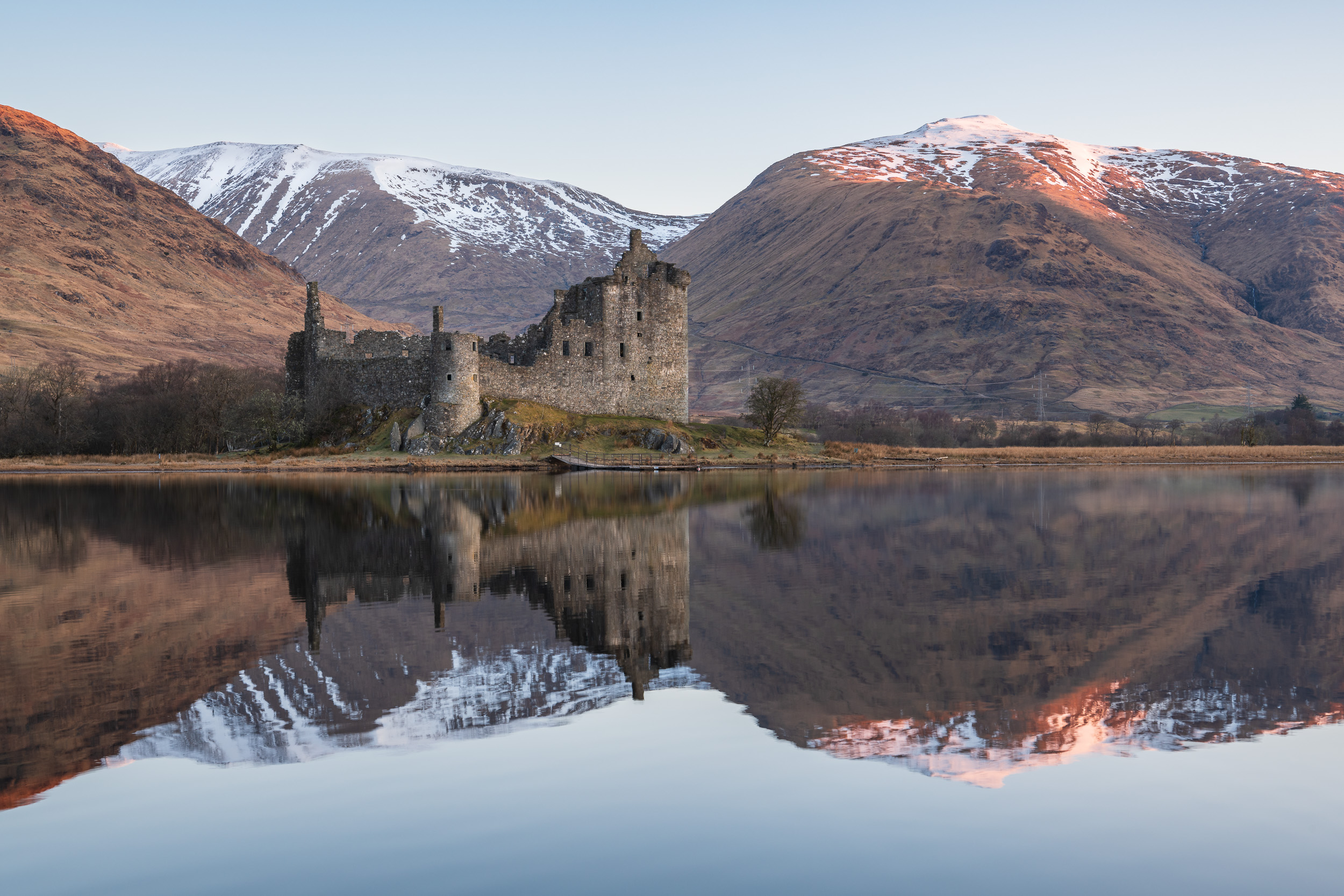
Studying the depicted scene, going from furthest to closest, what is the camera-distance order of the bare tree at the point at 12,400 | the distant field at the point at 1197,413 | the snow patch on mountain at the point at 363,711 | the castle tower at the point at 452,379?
the distant field at the point at 1197,413 → the bare tree at the point at 12,400 → the castle tower at the point at 452,379 → the snow patch on mountain at the point at 363,711

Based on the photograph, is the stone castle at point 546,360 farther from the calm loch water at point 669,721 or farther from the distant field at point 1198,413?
the distant field at point 1198,413

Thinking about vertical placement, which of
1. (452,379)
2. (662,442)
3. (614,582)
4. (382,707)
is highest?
(452,379)

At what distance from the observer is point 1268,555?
26047 mm

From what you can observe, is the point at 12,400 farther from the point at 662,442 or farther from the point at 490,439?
the point at 662,442

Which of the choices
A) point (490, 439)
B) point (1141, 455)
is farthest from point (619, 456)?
point (1141, 455)

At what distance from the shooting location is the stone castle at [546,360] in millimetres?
71625

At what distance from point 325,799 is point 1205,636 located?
13.1 m

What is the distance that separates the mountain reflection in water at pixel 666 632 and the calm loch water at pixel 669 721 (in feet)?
0.28

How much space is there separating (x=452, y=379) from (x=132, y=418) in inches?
1207

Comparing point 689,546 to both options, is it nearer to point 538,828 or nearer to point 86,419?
point 538,828

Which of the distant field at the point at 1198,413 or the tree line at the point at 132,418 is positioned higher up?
the tree line at the point at 132,418

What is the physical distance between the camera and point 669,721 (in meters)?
12.4

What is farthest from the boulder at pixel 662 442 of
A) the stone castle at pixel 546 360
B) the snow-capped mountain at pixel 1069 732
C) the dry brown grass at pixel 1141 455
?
the snow-capped mountain at pixel 1069 732

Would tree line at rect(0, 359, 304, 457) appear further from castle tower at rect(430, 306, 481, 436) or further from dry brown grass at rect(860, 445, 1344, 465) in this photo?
dry brown grass at rect(860, 445, 1344, 465)
